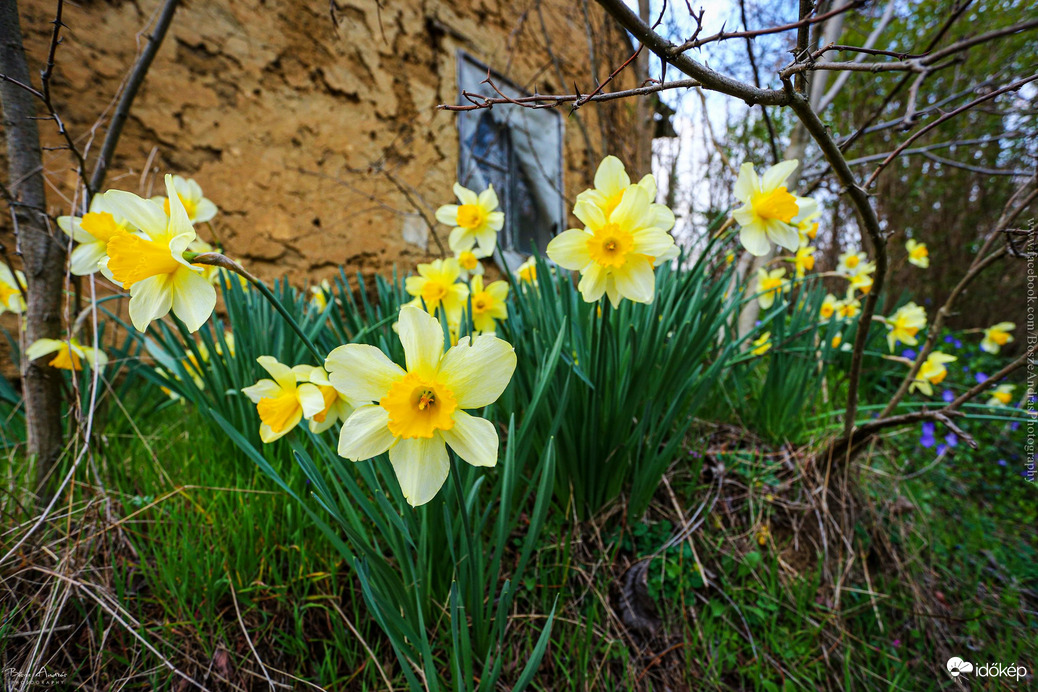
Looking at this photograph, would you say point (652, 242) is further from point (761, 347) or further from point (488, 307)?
point (761, 347)

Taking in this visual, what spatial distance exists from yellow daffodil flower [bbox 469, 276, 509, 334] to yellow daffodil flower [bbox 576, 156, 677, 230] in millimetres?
429

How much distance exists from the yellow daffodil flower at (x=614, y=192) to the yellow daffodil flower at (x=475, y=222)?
46 centimetres

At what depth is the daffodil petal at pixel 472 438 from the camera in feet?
2.30

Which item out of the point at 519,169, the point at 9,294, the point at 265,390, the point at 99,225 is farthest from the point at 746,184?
the point at 519,169

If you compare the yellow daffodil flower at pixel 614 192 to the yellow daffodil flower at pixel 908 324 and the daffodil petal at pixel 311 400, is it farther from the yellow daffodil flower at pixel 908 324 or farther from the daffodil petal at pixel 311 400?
the yellow daffodil flower at pixel 908 324

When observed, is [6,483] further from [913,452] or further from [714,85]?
[913,452]

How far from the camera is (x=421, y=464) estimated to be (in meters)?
0.71

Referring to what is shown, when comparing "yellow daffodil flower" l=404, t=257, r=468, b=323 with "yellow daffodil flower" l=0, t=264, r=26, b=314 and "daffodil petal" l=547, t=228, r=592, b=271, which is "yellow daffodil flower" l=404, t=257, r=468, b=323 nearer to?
"daffodil petal" l=547, t=228, r=592, b=271

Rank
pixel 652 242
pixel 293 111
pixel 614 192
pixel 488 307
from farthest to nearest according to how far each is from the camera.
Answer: pixel 293 111 < pixel 488 307 < pixel 614 192 < pixel 652 242

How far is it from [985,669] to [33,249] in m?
2.81

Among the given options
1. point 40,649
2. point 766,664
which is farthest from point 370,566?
point 766,664

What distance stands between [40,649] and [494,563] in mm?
897

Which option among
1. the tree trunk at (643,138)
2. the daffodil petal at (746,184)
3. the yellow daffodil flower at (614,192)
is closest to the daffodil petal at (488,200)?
the yellow daffodil flower at (614,192)

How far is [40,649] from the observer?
3.02 ft
